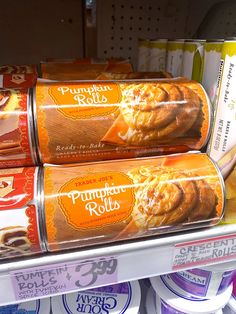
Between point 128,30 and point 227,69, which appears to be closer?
point 227,69

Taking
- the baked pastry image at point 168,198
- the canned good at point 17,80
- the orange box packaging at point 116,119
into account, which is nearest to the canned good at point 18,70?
the canned good at point 17,80

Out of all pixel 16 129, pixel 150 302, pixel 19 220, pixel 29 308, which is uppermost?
pixel 16 129

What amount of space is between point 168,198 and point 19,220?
239mm

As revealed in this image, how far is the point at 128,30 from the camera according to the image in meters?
0.98

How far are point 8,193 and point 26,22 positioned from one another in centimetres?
67

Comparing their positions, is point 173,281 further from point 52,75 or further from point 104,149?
point 52,75

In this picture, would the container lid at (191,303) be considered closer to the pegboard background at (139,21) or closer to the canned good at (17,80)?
the canned good at (17,80)

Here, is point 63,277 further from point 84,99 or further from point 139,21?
point 139,21

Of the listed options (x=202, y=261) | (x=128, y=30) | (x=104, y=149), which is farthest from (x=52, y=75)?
(x=202, y=261)

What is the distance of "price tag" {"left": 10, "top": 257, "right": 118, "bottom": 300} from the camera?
45 centimetres

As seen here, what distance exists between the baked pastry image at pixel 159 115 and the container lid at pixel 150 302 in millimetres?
531

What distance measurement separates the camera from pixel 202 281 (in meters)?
0.68

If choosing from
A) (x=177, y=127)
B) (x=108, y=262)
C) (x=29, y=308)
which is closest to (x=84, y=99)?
(x=177, y=127)

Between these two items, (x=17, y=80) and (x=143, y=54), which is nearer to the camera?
(x=17, y=80)
